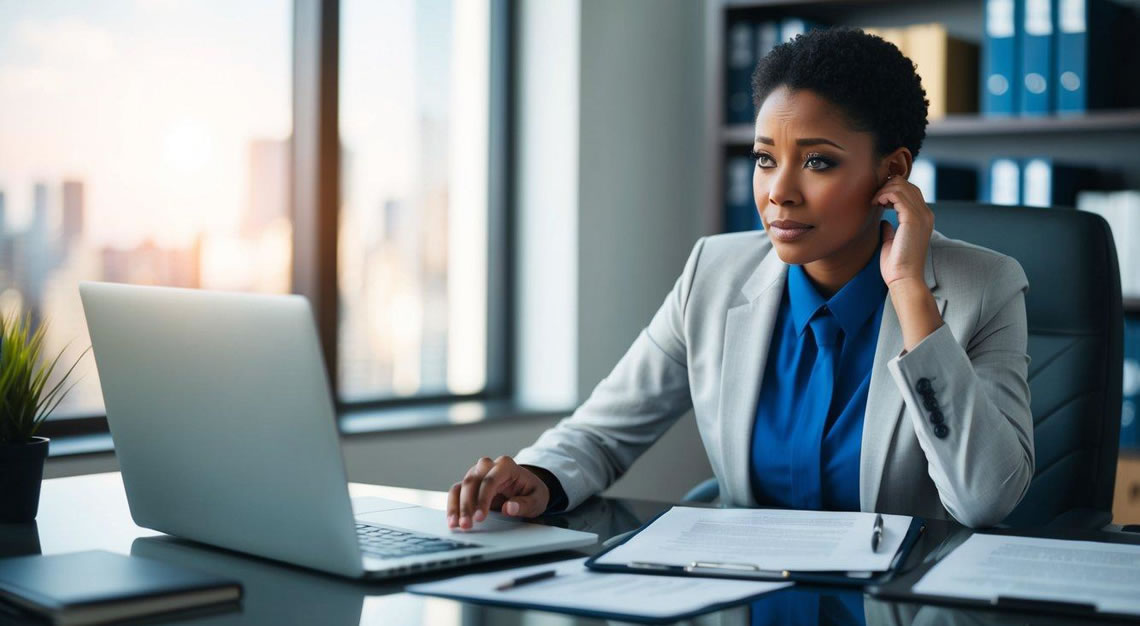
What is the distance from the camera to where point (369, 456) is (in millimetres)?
2777

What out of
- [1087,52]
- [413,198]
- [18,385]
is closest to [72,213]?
[413,198]

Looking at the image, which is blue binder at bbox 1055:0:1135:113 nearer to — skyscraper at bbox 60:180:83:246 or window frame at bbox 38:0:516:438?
window frame at bbox 38:0:516:438

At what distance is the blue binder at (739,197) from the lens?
3.41 meters

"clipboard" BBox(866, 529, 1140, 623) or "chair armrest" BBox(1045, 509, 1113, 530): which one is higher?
"clipboard" BBox(866, 529, 1140, 623)

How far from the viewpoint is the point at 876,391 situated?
1509 mm

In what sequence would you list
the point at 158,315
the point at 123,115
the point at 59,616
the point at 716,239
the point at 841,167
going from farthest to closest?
the point at 123,115, the point at 716,239, the point at 841,167, the point at 158,315, the point at 59,616

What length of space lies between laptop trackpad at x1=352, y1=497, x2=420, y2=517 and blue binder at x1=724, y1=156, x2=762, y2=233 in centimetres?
219

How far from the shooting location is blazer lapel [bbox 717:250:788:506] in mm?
1606

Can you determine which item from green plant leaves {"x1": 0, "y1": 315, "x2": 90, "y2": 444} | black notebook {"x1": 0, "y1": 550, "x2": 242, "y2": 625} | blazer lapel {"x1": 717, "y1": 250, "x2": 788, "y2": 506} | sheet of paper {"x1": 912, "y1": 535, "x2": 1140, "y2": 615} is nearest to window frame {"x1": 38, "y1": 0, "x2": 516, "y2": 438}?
blazer lapel {"x1": 717, "y1": 250, "x2": 788, "y2": 506}

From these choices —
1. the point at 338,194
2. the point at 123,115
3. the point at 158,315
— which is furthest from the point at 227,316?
the point at 338,194

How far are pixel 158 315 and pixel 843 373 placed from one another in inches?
34.8

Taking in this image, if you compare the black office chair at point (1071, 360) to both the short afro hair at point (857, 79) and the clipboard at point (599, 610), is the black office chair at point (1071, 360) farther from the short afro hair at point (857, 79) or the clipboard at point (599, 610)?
the clipboard at point (599, 610)

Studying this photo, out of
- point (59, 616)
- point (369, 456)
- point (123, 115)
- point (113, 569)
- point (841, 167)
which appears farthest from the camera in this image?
point (369, 456)

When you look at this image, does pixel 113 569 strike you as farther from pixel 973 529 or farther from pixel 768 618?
pixel 973 529
